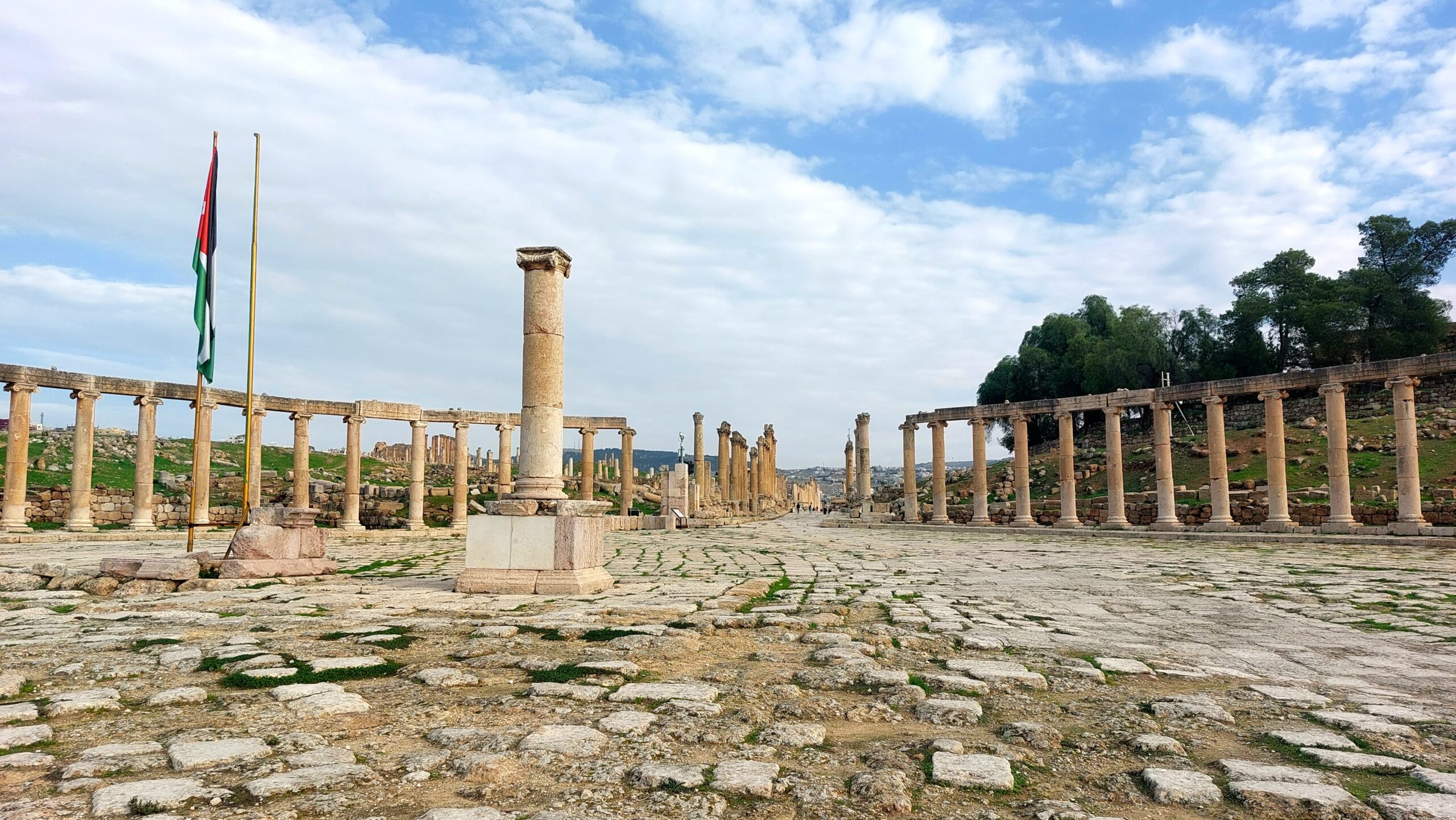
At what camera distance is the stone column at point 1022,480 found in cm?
3140

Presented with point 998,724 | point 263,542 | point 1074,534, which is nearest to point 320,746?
point 998,724

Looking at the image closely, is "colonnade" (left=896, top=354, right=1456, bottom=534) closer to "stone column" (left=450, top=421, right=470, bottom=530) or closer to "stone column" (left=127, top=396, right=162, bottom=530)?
"stone column" (left=450, top=421, right=470, bottom=530)

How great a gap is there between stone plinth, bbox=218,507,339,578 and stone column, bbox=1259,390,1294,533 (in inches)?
993

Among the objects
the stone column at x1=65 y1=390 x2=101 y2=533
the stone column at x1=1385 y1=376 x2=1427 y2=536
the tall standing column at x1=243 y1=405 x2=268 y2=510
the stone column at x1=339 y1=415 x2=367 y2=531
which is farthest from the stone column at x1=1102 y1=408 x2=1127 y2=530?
the stone column at x1=65 y1=390 x2=101 y2=533

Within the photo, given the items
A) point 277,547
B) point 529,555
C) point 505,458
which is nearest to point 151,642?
point 529,555

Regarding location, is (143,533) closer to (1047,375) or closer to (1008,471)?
(1008,471)

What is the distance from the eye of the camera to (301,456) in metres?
29.3

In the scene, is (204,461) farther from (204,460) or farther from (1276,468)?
(1276,468)

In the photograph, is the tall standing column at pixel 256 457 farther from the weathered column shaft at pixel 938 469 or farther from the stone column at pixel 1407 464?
the stone column at pixel 1407 464

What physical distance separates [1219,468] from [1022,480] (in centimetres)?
756

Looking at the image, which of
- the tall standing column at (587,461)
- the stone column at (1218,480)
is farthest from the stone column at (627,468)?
the stone column at (1218,480)

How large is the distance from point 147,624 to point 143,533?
21.0m

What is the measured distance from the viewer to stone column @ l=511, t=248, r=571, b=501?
11578 millimetres

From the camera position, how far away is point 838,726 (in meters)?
4.43
